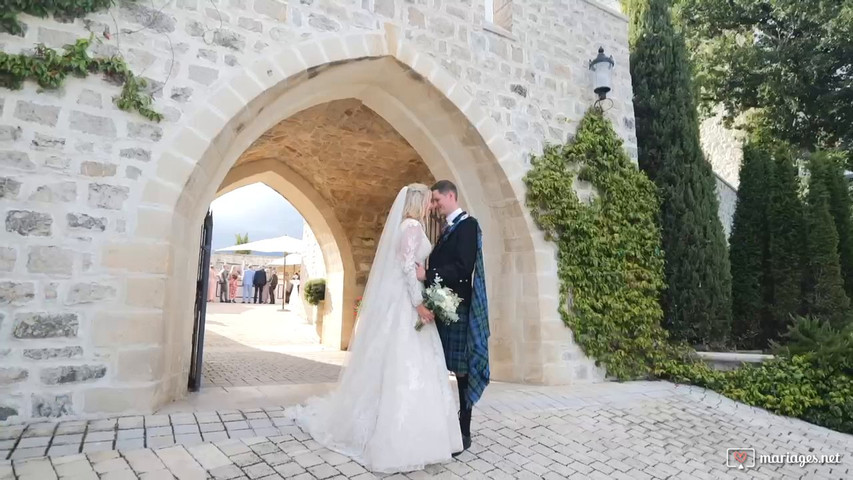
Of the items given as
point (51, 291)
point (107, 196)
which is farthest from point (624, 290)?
point (51, 291)

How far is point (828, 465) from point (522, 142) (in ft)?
12.0

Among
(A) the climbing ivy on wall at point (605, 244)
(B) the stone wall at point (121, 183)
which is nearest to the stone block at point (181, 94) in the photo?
(B) the stone wall at point (121, 183)

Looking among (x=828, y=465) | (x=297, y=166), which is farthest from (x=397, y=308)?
(x=297, y=166)

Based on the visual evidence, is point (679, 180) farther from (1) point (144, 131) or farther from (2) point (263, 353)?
(2) point (263, 353)

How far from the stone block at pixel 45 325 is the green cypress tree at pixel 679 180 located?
6.00m

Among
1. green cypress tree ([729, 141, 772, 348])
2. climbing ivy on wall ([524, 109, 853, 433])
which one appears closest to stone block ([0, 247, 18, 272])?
climbing ivy on wall ([524, 109, 853, 433])

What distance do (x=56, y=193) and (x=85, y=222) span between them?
0.24 m

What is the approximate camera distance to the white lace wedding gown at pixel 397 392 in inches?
96.8

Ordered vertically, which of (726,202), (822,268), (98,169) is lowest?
(822,268)

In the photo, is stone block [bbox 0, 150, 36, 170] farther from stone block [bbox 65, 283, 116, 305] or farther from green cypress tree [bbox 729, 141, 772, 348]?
green cypress tree [bbox 729, 141, 772, 348]

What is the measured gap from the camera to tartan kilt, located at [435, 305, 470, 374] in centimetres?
283

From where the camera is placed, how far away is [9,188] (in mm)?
2947

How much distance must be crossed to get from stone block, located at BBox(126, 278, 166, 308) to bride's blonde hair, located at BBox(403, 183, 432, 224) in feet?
5.80

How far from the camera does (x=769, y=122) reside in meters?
11.7
